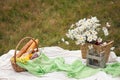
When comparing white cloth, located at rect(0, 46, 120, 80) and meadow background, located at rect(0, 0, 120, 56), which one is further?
meadow background, located at rect(0, 0, 120, 56)

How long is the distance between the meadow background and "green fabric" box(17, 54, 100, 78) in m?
1.16

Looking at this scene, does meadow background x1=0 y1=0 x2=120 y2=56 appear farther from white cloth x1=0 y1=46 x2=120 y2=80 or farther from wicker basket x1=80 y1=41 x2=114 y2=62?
wicker basket x1=80 y1=41 x2=114 y2=62

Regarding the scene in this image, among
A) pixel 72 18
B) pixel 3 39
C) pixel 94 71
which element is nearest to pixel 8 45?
pixel 3 39

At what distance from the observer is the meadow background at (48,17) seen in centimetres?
470

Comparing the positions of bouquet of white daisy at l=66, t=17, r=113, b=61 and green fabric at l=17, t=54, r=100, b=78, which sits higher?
bouquet of white daisy at l=66, t=17, r=113, b=61

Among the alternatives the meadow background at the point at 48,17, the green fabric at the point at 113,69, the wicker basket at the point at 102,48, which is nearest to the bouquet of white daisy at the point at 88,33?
the wicker basket at the point at 102,48

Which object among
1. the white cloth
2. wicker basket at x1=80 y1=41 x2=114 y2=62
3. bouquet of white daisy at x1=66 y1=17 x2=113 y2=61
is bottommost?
the white cloth

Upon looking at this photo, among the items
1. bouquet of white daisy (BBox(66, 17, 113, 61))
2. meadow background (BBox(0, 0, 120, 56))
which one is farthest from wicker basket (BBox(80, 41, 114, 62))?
meadow background (BBox(0, 0, 120, 56))

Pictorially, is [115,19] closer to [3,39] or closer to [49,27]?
[49,27]

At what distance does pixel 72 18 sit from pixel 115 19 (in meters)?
0.65

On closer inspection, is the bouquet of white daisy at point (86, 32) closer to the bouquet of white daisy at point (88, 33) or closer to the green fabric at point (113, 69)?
the bouquet of white daisy at point (88, 33)

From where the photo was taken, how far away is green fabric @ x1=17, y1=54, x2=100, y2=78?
3.04m

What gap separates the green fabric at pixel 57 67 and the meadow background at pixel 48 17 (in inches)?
45.6

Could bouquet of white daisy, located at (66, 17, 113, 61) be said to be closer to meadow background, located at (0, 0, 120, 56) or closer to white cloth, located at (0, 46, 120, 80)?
white cloth, located at (0, 46, 120, 80)
